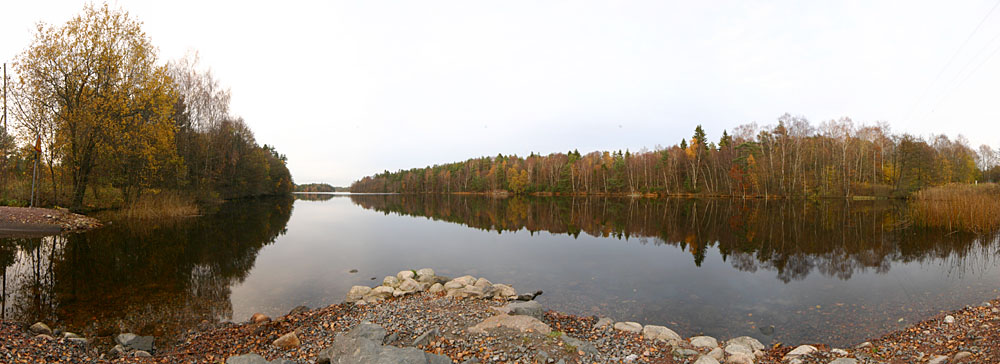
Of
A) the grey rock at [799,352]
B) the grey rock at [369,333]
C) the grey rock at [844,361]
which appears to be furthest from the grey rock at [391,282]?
the grey rock at [844,361]

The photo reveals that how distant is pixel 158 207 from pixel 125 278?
18.8m

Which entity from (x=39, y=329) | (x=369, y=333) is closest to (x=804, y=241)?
(x=369, y=333)

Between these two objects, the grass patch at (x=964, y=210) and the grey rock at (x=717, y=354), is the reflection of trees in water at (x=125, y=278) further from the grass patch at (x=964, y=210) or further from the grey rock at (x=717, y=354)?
the grass patch at (x=964, y=210)

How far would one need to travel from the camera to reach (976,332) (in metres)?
5.65

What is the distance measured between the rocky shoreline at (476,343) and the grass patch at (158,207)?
21.7 metres

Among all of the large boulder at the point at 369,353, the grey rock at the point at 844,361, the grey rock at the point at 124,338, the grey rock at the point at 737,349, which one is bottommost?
the grey rock at the point at 737,349

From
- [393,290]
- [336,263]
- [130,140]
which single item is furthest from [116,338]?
[130,140]

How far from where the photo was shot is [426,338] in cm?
547

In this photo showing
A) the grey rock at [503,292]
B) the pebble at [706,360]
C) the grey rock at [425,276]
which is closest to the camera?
the pebble at [706,360]

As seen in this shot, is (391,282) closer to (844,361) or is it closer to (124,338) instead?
(124,338)

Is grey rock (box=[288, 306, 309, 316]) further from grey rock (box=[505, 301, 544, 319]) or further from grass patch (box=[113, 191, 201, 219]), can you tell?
grass patch (box=[113, 191, 201, 219])

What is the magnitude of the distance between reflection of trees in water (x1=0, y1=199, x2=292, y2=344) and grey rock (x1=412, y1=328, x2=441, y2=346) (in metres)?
4.41

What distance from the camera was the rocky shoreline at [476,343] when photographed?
4.85 m

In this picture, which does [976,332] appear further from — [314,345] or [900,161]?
[900,161]
